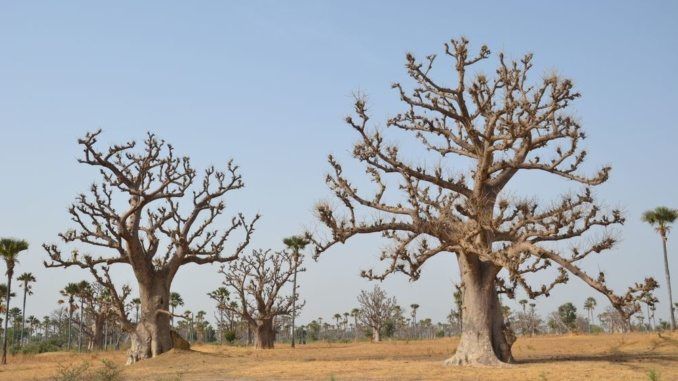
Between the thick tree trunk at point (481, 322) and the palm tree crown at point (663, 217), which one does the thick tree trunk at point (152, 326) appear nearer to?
the thick tree trunk at point (481, 322)

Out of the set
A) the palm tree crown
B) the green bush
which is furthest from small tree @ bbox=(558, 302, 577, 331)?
the green bush

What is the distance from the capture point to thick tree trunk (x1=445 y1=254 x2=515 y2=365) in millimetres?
18594

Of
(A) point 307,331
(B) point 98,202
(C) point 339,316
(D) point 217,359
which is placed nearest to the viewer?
(D) point 217,359

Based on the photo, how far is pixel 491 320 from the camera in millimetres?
19141

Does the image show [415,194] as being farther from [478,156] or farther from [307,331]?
[307,331]

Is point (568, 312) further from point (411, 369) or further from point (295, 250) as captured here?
point (411, 369)

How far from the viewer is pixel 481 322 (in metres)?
18.9

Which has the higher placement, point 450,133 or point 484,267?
point 450,133

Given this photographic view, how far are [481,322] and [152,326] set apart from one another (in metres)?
13.1

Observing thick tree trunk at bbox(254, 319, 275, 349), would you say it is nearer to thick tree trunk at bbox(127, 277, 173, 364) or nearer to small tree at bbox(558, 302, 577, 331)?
thick tree trunk at bbox(127, 277, 173, 364)

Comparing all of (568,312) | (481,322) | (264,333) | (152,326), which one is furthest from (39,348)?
(568,312)

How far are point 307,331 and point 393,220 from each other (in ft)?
354

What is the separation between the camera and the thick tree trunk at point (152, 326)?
81.5 feet

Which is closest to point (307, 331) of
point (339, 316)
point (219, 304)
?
point (339, 316)
